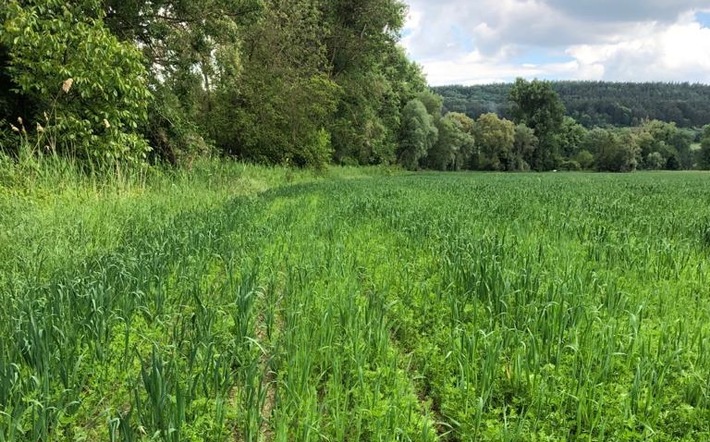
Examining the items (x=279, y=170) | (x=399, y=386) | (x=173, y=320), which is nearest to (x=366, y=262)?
(x=173, y=320)

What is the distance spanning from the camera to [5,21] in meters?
8.38

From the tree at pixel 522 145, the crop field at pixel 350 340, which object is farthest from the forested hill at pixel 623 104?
the crop field at pixel 350 340

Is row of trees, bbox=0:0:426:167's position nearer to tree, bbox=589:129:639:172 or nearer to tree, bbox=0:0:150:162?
tree, bbox=0:0:150:162

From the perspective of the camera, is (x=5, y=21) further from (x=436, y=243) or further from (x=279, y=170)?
(x=279, y=170)

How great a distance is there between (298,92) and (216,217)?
59.8 ft

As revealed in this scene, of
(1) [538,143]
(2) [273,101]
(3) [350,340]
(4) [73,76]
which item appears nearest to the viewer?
(3) [350,340]

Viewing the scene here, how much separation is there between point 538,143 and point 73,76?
3196 inches

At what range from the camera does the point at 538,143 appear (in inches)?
3172

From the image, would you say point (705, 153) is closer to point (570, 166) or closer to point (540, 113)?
point (570, 166)

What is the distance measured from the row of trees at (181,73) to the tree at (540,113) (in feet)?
181

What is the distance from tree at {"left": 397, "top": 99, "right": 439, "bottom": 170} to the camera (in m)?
53.5

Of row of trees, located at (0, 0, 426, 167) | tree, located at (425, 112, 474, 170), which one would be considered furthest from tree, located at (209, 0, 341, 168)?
tree, located at (425, 112, 474, 170)

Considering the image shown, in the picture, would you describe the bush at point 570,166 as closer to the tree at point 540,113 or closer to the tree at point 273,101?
the tree at point 540,113

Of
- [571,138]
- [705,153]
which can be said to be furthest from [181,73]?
[571,138]
